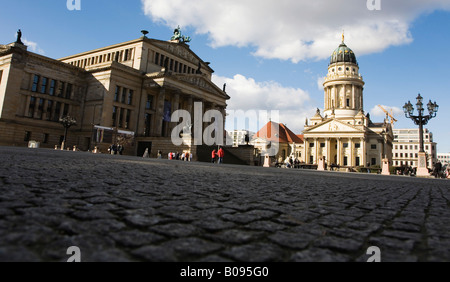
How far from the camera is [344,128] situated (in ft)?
255

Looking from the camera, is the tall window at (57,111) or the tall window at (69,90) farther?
the tall window at (69,90)

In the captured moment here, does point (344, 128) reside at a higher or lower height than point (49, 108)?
higher

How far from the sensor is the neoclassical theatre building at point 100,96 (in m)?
35.7

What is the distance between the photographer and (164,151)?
36.3 m

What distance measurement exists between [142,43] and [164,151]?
751 inches

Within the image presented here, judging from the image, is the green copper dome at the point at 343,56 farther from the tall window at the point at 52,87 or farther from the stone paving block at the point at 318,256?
the stone paving block at the point at 318,256

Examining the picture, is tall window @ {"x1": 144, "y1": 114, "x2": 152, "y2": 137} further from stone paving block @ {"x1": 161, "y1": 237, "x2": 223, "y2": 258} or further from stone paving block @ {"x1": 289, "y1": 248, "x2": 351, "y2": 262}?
stone paving block @ {"x1": 289, "y1": 248, "x2": 351, "y2": 262}

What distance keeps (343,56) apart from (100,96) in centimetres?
8275

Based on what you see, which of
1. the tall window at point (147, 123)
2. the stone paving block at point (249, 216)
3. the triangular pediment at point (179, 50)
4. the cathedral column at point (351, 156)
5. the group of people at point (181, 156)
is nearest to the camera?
the stone paving block at point (249, 216)

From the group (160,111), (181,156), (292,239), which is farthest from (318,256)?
(160,111)

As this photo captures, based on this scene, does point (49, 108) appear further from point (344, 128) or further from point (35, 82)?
point (344, 128)

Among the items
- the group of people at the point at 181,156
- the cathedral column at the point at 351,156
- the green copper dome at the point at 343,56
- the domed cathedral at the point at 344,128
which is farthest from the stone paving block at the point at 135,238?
the green copper dome at the point at 343,56

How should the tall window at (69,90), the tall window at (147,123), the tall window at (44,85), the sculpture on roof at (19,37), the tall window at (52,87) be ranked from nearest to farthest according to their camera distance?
the sculpture on roof at (19,37)
the tall window at (44,85)
the tall window at (52,87)
the tall window at (69,90)
the tall window at (147,123)
